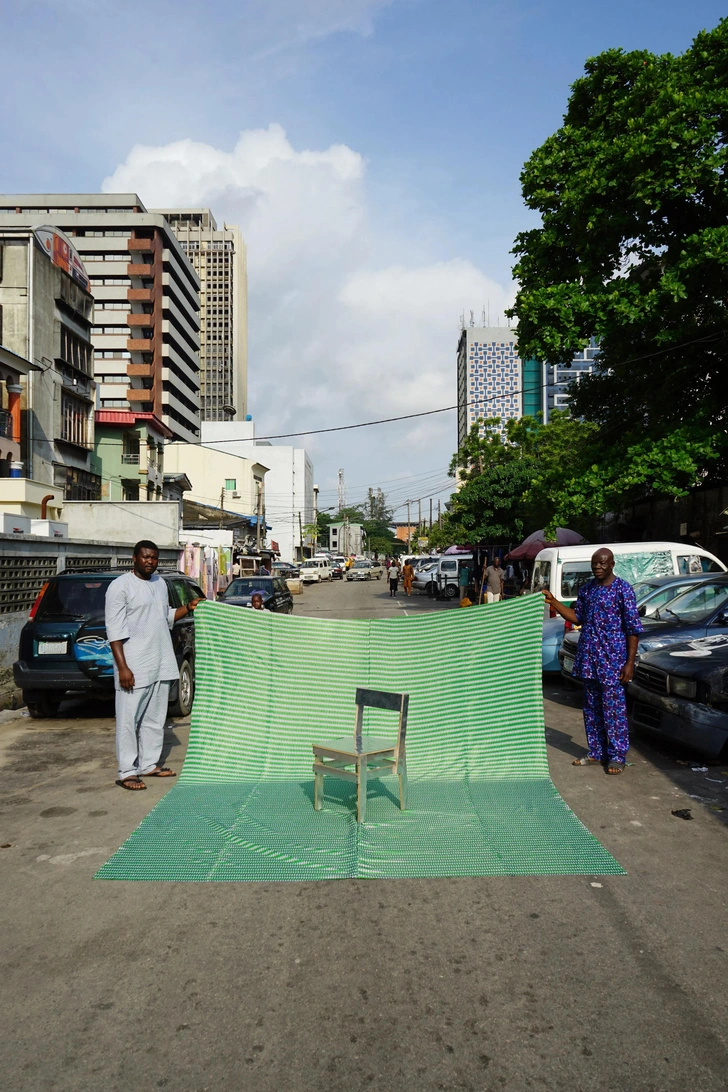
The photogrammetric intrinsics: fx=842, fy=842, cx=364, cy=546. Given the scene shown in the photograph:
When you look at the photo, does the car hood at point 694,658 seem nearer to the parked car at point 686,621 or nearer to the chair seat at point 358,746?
the parked car at point 686,621

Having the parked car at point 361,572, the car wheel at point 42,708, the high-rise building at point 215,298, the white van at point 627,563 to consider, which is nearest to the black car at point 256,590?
the white van at point 627,563

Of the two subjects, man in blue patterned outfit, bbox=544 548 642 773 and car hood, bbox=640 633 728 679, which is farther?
car hood, bbox=640 633 728 679

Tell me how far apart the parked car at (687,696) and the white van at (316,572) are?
166 feet

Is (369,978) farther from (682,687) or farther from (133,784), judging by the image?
(682,687)

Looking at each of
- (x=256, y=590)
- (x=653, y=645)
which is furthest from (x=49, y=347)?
(x=653, y=645)

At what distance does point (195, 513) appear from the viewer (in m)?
57.7

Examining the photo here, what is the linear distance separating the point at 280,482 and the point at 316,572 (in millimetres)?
52647

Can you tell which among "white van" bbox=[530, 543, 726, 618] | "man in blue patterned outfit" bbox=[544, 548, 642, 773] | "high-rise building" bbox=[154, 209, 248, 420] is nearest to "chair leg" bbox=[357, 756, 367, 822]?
"man in blue patterned outfit" bbox=[544, 548, 642, 773]

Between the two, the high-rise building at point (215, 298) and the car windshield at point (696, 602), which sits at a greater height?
the high-rise building at point (215, 298)

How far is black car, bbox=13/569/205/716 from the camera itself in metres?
10.0

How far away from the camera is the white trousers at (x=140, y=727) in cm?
708

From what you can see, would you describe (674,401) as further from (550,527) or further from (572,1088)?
(572,1088)

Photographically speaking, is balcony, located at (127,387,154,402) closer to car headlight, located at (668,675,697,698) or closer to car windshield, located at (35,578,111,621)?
car windshield, located at (35,578,111,621)

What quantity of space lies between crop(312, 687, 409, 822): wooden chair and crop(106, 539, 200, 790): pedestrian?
176 cm
